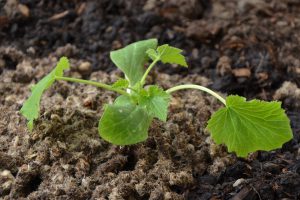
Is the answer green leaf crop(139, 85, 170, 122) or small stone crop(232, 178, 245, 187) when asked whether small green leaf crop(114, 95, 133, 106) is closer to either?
green leaf crop(139, 85, 170, 122)

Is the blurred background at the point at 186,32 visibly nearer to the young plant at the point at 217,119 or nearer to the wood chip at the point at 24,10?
the wood chip at the point at 24,10

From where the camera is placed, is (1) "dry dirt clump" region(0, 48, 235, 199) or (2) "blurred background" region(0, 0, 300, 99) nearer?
(1) "dry dirt clump" region(0, 48, 235, 199)

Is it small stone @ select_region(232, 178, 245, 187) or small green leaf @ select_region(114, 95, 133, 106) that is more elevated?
small green leaf @ select_region(114, 95, 133, 106)

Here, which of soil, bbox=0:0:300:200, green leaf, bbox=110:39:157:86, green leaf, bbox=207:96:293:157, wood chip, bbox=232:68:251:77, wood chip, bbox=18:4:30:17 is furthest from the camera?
wood chip, bbox=18:4:30:17

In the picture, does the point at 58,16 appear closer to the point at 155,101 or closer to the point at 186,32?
the point at 186,32

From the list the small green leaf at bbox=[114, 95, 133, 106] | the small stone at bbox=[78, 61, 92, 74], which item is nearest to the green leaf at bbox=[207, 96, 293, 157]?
the small green leaf at bbox=[114, 95, 133, 106]

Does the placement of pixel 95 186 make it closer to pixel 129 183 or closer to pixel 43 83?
pixel 129 183

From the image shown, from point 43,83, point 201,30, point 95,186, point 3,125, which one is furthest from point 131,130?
point 201,30
